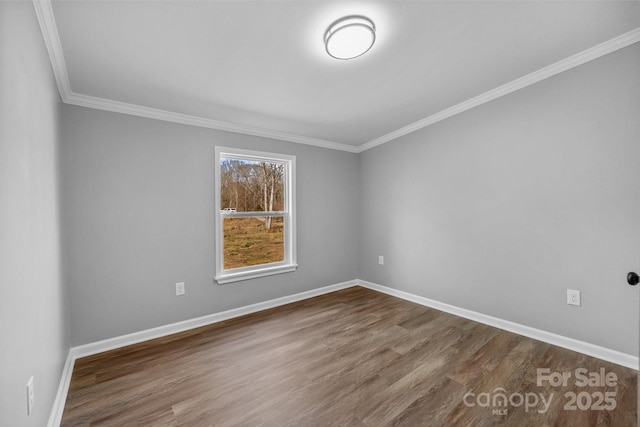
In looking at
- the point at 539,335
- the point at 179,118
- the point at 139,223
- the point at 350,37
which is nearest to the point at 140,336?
the point at 139,223

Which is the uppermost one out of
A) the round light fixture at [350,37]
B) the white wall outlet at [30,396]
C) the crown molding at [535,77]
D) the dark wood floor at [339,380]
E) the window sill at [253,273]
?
the crown molding at [535,77]

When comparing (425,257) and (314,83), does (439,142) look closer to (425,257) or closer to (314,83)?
(425,257)

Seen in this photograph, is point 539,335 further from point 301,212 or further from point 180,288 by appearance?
point 180,288

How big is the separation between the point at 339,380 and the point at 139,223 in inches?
91.5

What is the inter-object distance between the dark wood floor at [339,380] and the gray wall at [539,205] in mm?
443

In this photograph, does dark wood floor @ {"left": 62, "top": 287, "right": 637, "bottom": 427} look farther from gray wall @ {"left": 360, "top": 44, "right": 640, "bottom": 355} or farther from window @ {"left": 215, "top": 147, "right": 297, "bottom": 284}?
window @ {"left": 215, "top": 147, "right": 297, "bottom": 284}

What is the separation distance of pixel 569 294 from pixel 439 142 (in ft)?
6.50

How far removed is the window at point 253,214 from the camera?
3229 mm

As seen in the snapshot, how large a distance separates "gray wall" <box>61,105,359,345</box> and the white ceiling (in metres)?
0.25

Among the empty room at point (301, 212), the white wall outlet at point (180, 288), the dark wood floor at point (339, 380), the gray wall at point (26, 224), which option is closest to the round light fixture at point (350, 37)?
the empty room at point (301, 212)

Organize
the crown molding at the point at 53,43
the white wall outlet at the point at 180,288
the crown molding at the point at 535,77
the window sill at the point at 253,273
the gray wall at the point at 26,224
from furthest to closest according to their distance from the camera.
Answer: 1. the window sill at the point at 253,273
2. the white wall outlet at the point at 180,288
3. the crown molding at the point at 535,77
4. the crown molding at the point at 53,43
5. the gray wall at the point at 26,224

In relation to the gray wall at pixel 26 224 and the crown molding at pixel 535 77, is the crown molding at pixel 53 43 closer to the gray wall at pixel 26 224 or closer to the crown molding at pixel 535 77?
the gray wall at pixel 26 224

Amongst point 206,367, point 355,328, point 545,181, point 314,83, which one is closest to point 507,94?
point 545,181

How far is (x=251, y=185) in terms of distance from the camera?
3.48m
